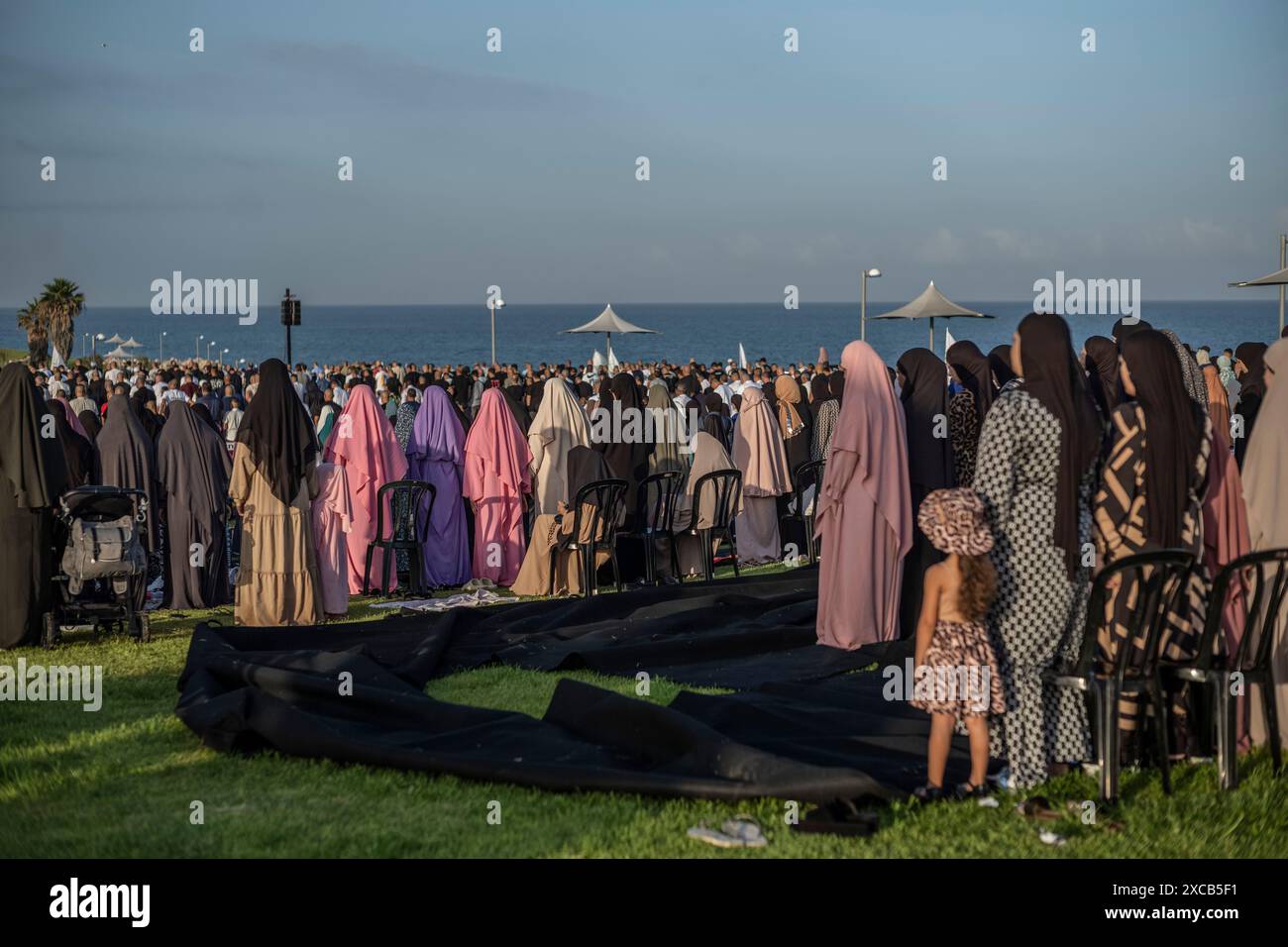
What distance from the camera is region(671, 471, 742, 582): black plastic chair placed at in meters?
11.9

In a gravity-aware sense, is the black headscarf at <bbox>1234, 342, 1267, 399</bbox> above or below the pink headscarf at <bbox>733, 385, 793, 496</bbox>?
above

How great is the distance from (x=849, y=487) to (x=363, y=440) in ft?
15.9

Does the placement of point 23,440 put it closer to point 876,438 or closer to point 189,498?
point 189,498

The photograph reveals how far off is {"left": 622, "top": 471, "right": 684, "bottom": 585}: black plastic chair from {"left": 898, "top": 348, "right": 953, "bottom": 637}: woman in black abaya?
2.81 m

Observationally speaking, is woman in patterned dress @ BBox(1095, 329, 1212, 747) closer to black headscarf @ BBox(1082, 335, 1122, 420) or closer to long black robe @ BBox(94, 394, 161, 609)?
black headscarf @ BBox(1082, 335, 1122, 420)

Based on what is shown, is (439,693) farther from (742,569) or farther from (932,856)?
(742,569)

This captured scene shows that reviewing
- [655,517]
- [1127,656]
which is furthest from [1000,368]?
[1127,656]

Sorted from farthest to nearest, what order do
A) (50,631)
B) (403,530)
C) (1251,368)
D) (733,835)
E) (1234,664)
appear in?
(1251,368) < (403,530) < (50,631) < (1234,664) < (733,835)

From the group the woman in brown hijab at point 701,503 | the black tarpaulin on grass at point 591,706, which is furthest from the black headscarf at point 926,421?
the woman in brown hijab at point 701,503

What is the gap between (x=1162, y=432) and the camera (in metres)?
5.73

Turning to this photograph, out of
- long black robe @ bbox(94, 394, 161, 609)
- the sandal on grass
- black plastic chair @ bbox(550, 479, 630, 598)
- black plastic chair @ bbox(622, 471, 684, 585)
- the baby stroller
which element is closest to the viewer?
the sandal on grass

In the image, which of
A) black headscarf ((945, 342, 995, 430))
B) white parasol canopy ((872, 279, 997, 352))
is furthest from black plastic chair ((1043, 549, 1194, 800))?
white parasol canopy ((872, 279, 997, 352))

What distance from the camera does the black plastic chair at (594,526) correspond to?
10.8m
